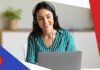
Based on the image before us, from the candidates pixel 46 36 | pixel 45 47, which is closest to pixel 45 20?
pixel 46 36

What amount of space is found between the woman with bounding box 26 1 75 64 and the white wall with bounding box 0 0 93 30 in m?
1.41

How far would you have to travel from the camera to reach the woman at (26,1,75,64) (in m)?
1.41

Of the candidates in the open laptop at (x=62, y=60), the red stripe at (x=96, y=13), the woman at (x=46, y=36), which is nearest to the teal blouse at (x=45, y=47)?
the woman at (x=46, y=36)

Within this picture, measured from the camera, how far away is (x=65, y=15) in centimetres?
312

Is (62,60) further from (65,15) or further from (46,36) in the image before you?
(65,15)

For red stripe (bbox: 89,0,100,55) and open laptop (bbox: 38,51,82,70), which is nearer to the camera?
red stripe (bbox: 89,0,100,55)

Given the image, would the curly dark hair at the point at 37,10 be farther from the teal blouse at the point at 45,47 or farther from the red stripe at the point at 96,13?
the red stripe at the point at 96,13

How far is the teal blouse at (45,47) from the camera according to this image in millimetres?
1381

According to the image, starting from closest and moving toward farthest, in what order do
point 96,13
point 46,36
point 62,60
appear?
point 96,13, point 62,60, point 46,36

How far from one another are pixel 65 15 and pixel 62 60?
2.16 meters

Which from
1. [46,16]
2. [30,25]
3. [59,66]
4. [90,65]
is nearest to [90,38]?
[90,65]

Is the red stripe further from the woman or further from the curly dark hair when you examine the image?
the curly dark hair

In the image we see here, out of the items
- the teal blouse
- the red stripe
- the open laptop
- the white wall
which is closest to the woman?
the teal blouse

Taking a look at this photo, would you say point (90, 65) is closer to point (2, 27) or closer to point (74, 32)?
point (74, 32)
